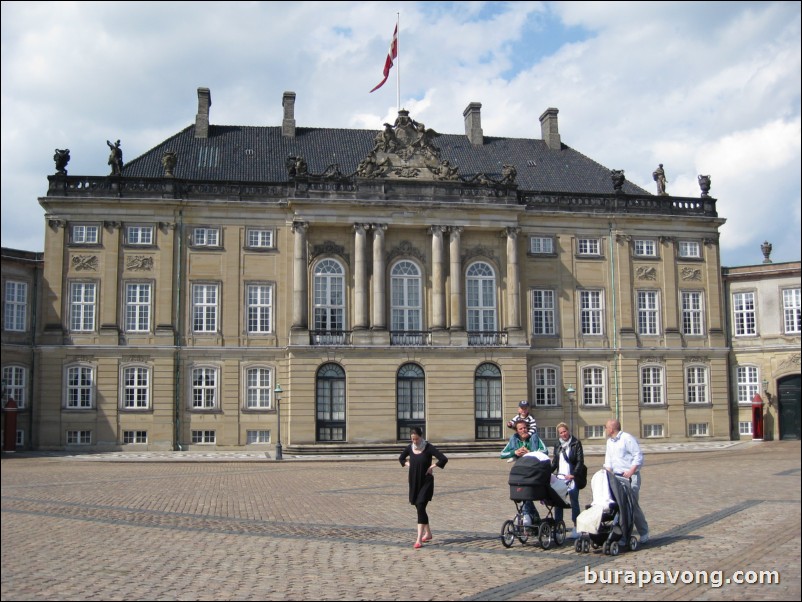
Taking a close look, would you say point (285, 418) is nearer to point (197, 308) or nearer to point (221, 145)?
point (197, 308)

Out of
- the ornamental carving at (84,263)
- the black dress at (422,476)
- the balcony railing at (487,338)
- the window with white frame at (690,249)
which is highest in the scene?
the window with white frame at (690,249)

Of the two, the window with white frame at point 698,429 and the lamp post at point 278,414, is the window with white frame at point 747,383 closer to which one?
the window with white frame at point 698,429

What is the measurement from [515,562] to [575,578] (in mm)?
1441

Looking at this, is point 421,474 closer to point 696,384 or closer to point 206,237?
point 206,237

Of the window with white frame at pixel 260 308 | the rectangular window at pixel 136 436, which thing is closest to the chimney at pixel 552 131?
the window with white frame at pixel 260 308

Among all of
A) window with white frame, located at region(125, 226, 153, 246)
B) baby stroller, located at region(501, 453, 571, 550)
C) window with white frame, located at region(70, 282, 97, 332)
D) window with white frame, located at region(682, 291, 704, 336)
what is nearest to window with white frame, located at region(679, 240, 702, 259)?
window with white frame, located at region(682, 291, 704, 336)

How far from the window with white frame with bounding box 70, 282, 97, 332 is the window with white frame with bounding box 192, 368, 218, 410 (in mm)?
6025

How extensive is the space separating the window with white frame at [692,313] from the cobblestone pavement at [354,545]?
25.8m

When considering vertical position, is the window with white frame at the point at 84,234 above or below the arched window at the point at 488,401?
above

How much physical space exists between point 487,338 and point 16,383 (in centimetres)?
2486

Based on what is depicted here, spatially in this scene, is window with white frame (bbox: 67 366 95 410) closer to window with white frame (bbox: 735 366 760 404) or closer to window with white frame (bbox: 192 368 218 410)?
window with white frame (bbox: 192 368 218 410)

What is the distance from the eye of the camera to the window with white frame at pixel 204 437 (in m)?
47.1

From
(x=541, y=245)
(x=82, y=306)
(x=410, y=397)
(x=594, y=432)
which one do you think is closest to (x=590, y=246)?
(x=541, y=245)

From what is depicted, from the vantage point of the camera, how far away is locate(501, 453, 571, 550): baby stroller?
49.3ft
